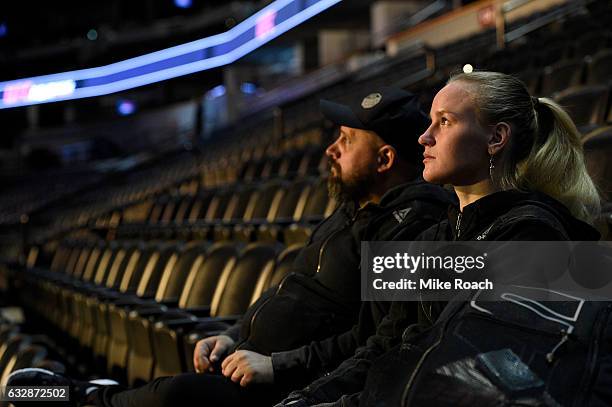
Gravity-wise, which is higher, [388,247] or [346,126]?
[346,126]

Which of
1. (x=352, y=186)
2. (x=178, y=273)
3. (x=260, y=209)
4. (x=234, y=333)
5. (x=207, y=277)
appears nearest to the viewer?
(x=352, y=186)

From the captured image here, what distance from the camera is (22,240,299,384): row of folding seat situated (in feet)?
6.59

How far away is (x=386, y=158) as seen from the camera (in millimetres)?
1560

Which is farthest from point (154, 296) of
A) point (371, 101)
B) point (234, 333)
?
point (371, 101)

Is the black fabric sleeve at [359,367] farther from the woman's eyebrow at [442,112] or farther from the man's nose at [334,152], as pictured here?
the man's nose at [334,152]

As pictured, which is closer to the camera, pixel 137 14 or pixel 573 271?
pixel 573 271

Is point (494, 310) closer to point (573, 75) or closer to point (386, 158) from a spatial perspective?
point (386, 158)

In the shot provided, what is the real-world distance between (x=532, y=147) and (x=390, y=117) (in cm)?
44

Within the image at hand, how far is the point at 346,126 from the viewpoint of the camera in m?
1.58

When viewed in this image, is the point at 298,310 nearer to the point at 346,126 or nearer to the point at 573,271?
the point at 346,126

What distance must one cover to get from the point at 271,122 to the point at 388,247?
22.7 feet

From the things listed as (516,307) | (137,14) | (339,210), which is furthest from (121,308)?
(137,14)

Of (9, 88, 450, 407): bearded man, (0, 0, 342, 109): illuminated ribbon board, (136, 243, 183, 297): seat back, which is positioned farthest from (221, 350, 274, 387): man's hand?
(0, 0, 342, 109): illuminated ribbon board

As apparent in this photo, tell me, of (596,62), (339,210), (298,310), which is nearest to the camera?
(298,310)
